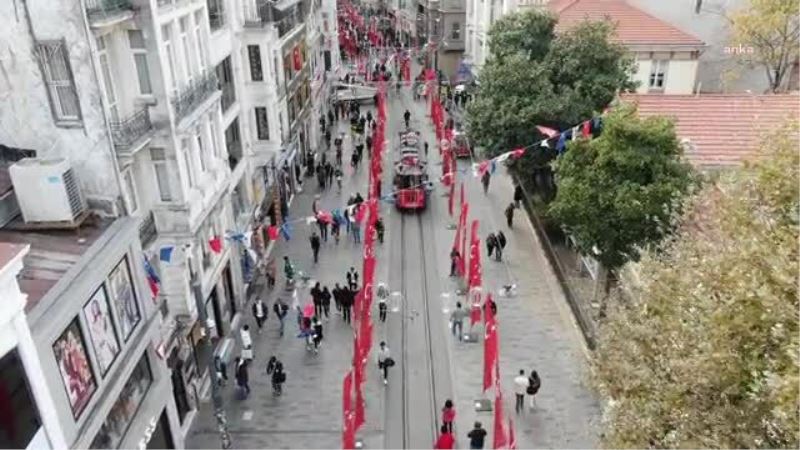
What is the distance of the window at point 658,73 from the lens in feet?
114

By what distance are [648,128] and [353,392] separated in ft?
37.9

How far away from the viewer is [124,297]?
48.3 ft

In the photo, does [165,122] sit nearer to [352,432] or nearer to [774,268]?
[352,432]

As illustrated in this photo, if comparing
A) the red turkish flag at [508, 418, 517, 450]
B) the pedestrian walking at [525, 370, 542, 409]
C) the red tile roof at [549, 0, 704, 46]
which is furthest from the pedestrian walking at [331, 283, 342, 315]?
the red tile roof at [549, 0, 704, 46]

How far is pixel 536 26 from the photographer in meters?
29.6

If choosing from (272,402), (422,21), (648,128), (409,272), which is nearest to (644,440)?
(648,128)

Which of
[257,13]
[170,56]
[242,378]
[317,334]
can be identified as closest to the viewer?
[170,56]

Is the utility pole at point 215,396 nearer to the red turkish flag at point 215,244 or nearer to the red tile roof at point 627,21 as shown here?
the red turkish flag at point 215,244

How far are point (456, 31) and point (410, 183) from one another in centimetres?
2982

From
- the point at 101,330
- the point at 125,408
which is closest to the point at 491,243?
the point at 125,408

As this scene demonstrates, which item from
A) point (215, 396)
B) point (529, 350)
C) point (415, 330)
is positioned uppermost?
point (215, 396)

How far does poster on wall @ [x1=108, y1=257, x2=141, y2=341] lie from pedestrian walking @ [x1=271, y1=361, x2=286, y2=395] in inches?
215

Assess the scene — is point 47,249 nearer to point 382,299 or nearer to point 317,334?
point 317,334

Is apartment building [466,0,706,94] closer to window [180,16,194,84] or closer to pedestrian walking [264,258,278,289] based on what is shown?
pedestrian walking [264,258,278,289]
